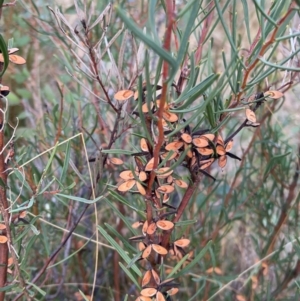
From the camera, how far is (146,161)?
1.21ft

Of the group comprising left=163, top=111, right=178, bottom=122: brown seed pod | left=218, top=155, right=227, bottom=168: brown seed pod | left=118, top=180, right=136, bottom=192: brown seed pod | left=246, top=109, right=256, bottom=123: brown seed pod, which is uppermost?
left=246, top=109, right=256, bottom=123: brown seed pod

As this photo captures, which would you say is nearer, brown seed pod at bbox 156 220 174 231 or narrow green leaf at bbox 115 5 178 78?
narrow green leaf at bbox 115 5 178 78

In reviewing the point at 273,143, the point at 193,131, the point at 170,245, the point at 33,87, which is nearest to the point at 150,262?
the point at 170,245

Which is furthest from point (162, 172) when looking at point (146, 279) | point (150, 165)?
point (146, 279)

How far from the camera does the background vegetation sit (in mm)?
337

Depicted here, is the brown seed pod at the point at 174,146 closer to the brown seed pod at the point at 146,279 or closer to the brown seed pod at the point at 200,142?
the brown seed pod at the point at 200,142

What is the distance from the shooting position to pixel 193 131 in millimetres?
364

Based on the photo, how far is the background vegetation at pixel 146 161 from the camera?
1.11ft

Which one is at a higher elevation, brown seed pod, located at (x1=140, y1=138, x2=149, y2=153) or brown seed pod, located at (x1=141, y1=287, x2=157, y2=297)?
brown seed pod, located at (x1=140, y1=138, x2=149, y2=153)

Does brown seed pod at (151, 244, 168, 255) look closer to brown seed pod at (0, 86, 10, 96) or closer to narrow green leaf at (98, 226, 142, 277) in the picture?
narrow green leaf at (98, 226, 142, 277)

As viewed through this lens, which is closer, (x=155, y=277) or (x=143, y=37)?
(x=143, y=37)

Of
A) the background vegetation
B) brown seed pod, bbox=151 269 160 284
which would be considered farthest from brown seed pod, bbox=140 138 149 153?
brown seed pod, bbox=151 269 160 284

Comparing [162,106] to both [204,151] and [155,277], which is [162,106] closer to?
[204,151]

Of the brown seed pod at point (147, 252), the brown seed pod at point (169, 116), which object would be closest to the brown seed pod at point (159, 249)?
the brown seed pod at point (147, 252)
